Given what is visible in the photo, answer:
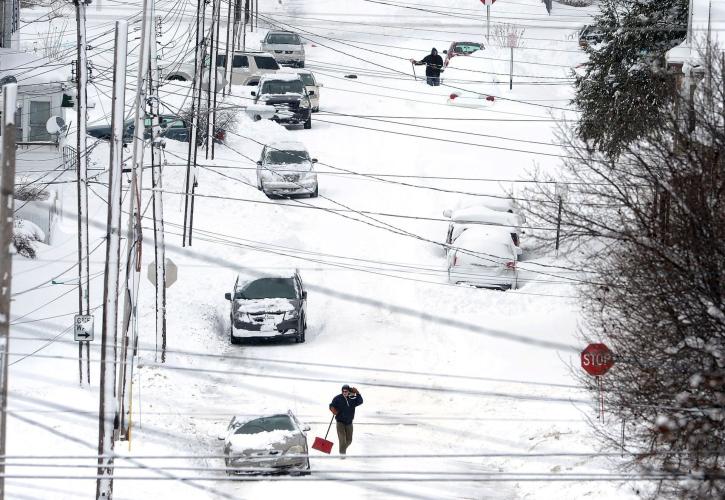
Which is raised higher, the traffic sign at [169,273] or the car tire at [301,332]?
the traffic sign at [169,273]

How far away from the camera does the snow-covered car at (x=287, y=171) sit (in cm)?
3900

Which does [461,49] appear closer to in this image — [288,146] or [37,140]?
[288,146]

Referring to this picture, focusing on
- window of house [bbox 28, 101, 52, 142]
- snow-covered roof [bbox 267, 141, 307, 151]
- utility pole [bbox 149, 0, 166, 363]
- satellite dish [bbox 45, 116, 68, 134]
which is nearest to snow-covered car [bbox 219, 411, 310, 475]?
utility pole [bbox 149, 0, 166, 363]

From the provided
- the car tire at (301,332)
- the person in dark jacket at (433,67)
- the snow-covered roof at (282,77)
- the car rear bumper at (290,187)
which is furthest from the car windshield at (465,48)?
the car tire at (301,332)

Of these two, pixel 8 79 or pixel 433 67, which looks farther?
pixel 433 67

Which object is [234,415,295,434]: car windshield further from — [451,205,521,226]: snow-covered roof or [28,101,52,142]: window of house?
[28,101,52,142]: window of house

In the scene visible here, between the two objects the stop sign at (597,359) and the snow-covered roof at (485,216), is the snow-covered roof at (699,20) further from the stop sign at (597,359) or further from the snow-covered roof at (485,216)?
the stop sign at (597,359)

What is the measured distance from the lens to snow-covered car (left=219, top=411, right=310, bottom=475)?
72.3ft

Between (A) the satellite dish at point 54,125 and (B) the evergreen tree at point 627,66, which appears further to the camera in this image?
(B) the evergreen tree at point 627,66

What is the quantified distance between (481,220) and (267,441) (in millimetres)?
14059

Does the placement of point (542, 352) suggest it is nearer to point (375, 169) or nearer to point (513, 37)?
point (375, 169)

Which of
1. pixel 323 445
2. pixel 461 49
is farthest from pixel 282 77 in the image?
pixel 323 445

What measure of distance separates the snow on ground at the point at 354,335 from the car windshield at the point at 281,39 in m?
5.83

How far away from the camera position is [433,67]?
176 feet
